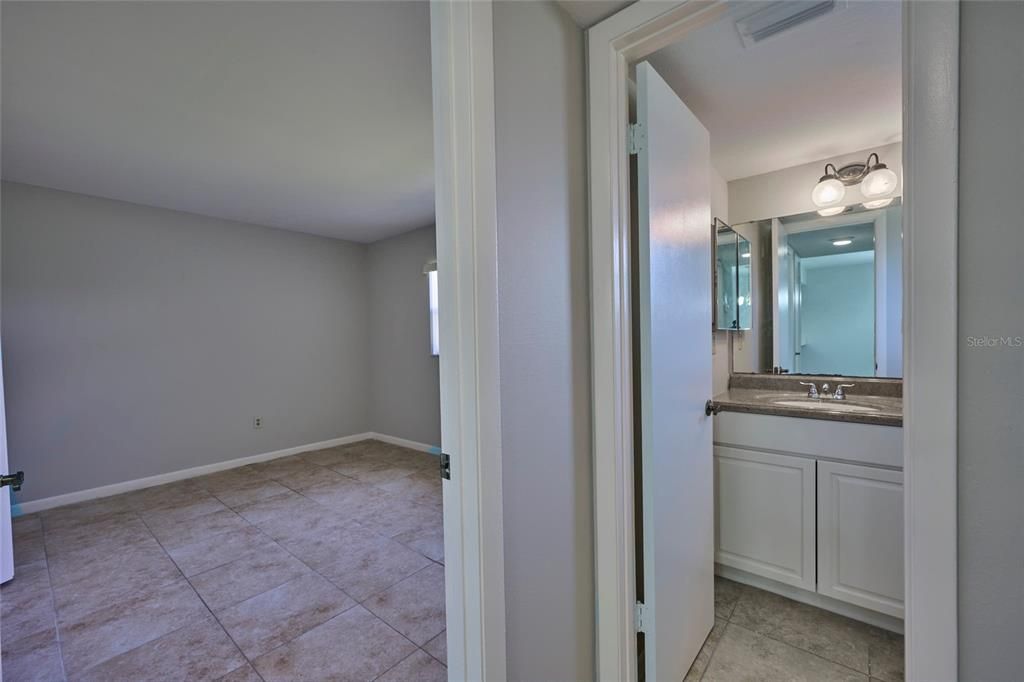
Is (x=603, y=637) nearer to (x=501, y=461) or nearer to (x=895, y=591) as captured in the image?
(x=501, y=461)

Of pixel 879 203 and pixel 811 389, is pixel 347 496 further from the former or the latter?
pixel 879 203

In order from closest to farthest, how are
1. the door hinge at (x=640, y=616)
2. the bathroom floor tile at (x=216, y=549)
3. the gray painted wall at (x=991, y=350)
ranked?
the gray painted wall at (x=991, y=350) < the door hinge at (x=640, y=616) < the bathroom floor tile at (x=216, y=549)

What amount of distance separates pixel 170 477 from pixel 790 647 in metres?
4.61

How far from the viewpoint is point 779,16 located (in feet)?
4.33

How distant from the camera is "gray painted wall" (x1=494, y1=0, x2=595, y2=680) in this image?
104 centimetres

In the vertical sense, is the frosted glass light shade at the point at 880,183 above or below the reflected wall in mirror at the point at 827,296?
above

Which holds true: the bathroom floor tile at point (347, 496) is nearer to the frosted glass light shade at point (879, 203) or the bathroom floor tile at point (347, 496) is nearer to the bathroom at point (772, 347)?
the bathroom at point (772, 347)

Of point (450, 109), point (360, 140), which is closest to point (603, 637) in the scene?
point (450, 109)

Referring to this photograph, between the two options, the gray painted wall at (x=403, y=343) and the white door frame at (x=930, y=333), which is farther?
the gray painted wall at (x=403, y=343)

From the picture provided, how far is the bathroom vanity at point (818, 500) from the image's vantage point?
5.44ft

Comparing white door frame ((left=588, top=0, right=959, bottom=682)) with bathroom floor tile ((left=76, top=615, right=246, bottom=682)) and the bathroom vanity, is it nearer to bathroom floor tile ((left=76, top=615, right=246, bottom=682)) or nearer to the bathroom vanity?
the bathroom vanity

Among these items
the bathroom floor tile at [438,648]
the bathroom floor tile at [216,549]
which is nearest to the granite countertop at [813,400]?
the bathroom floor tile at [438,648]

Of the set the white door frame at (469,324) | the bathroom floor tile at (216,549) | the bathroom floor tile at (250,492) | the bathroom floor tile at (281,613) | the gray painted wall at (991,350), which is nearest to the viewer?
the gray painted wall at (991,350)

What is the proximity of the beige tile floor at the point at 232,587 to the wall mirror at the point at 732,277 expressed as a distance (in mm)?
2158
